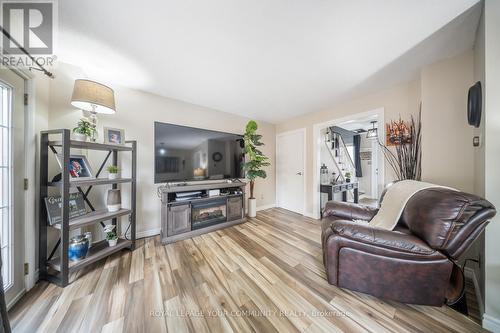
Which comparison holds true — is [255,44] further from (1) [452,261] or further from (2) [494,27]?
(1) [452,261]

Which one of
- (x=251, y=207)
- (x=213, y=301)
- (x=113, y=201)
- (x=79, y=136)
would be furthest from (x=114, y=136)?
(x=251, y=207)

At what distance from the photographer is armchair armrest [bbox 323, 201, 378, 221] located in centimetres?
179

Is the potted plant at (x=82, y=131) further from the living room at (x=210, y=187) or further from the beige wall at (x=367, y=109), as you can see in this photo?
the beige wall at (x=367, y=109)

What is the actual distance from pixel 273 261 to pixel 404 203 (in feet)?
4.52

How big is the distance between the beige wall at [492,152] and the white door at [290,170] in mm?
→ 2416

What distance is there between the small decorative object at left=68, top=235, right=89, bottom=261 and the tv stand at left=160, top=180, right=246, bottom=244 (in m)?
0.74

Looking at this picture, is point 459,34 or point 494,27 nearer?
point 494,27

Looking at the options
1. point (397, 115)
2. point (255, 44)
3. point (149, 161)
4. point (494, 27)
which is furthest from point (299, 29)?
point (149, 161)

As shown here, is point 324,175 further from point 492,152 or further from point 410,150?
point 492,152

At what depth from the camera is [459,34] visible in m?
1.38

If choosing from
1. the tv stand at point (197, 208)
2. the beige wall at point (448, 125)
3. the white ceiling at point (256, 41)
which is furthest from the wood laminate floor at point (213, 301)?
the white ceiling at point (256, 41)

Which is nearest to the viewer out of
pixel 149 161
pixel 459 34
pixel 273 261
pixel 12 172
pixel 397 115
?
pixel 12 172

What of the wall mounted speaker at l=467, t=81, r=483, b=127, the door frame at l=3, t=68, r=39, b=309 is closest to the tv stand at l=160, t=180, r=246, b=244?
the door frame at l=3, t=68, r=39, b=309

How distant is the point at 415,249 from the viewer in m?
1.10
